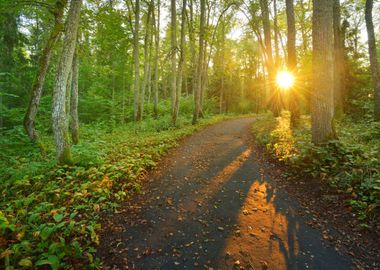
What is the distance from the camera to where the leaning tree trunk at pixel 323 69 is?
21.5ft

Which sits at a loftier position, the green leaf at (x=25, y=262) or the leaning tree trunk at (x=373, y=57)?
the leaning tree trunk at (x=373, y=57)

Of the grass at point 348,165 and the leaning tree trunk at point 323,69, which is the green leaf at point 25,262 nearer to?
the grass at point 348,165

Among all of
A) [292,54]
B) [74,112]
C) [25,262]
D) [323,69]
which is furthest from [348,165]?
[74,112]

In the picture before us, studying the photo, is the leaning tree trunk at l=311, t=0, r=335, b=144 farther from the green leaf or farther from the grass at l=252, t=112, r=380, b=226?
the green leaf

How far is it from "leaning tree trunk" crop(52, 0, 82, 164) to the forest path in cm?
254

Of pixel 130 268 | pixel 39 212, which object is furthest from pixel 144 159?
pixel 130 268

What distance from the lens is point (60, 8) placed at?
7.03 meters

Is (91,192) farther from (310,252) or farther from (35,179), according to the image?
(310,252)

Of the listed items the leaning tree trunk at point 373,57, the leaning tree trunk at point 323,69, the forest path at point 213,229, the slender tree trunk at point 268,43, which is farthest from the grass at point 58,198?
the slender tree trunk at point 268,43

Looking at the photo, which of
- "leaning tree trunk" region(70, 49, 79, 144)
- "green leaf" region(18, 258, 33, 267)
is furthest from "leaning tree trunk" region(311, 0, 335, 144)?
"leaning tree trunk" region(70, 49, 79, 144)

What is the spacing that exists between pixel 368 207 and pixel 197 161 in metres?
4.81

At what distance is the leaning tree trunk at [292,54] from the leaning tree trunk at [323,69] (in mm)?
4683

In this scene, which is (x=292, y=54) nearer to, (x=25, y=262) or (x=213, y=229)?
(x=213, y=229)

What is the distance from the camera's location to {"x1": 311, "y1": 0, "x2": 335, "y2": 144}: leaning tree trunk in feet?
21.5
